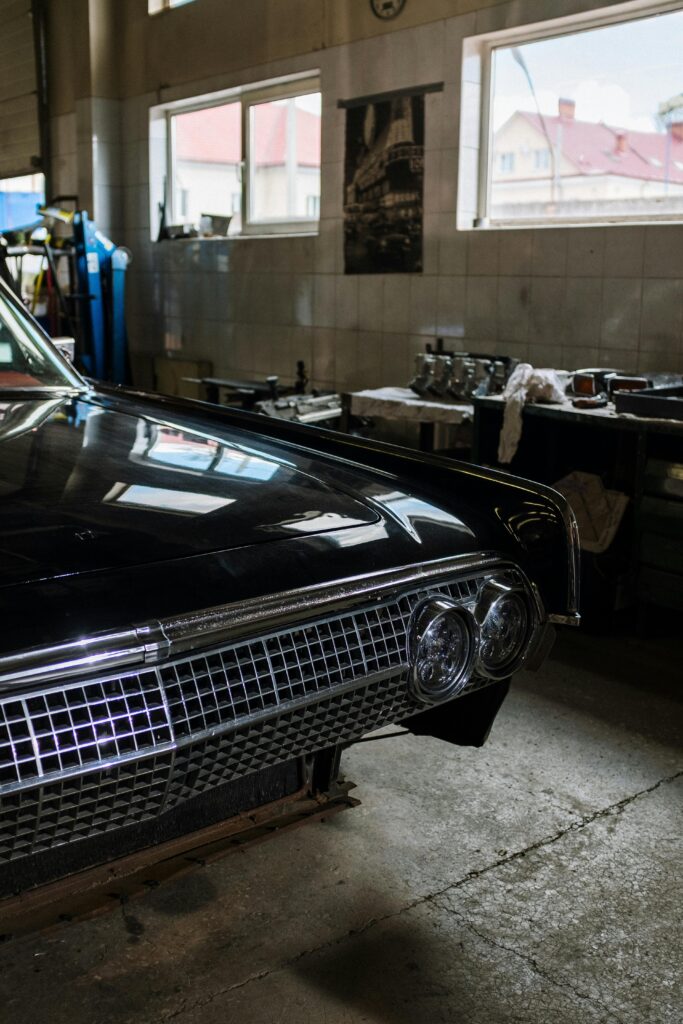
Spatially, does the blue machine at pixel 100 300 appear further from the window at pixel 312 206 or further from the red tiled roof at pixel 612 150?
the red tiled roof at pixel 612 150

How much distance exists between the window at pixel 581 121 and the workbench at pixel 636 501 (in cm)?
149

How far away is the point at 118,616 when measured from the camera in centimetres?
Answer: 138

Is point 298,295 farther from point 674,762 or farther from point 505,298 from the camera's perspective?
point 674,762

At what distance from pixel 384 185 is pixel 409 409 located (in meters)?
1.94

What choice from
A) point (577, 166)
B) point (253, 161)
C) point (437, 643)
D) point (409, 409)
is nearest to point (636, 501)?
point (409, 409)

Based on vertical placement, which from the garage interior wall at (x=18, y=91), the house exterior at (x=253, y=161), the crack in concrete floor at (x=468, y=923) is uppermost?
the garage interior wall at (x=18, y=91)

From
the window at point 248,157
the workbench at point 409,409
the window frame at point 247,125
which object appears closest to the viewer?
the workbench at point 409,409

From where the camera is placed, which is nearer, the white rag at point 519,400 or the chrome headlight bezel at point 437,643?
the chrome headlight bezel at point 437,643

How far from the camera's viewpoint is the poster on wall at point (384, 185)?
604 cm

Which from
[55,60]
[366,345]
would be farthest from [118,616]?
[55,60]

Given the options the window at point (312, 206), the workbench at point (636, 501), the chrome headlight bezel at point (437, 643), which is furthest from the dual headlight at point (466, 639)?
the window at point (312, 206)

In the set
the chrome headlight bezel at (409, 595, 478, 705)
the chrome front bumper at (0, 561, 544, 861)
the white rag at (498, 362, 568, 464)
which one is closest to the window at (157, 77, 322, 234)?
the white rag at (498, 362, 568, 464)

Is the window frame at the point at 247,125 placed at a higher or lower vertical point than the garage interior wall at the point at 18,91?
lower

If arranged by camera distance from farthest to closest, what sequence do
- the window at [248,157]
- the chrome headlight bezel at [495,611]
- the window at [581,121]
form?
the window at [248,157] → the window at [581,121] → the chrome headlight bezel at [495,611]
